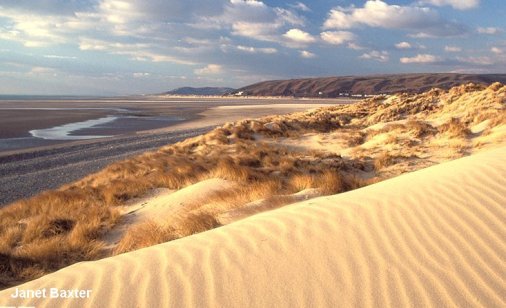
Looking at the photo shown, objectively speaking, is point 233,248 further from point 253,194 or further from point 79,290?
point 253,194

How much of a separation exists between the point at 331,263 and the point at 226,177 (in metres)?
5.97

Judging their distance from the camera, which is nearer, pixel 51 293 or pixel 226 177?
pixel 51 293

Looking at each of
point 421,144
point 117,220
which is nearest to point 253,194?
point 117,220

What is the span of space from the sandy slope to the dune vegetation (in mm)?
1507

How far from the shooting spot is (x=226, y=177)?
9.23 meters

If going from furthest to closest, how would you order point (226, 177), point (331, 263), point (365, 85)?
point (365, 85), point (226, 177), point (331, 263)

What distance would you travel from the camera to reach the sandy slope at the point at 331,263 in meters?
3.02

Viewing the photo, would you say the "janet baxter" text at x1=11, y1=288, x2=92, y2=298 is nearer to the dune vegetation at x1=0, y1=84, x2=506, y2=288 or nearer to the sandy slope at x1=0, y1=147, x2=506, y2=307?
the sandy slope at x1=0, y1=147, x2=506, y2=307

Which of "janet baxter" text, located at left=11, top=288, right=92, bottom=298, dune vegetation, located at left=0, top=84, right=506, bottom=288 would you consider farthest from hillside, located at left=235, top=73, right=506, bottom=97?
"janet baxter" text, located at left=11, top=288, right=92, bottom=298

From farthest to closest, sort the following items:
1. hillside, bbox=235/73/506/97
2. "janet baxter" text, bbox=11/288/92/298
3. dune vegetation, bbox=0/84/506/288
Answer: hillside, bbox=235/73/506/97, dune vegetation, bbox=0/84/506/288, "janet baxter" text, bbox=11/288/92/298

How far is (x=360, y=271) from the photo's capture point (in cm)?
328

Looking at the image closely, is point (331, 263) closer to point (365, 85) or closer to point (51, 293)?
point (51, 293)

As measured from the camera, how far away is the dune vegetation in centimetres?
556

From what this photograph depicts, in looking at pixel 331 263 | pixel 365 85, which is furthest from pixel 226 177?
pixel 365 85
